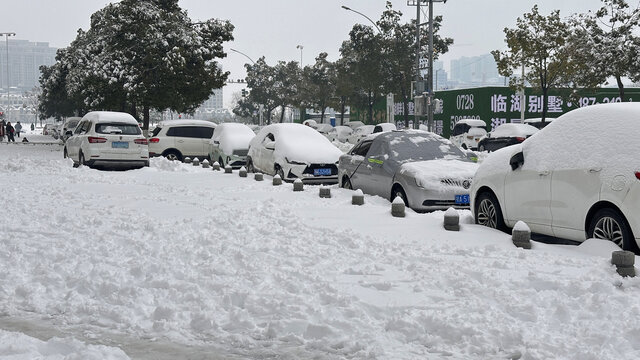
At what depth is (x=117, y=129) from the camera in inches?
778

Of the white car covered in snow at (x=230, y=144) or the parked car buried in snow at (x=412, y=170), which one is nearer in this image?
the parked car buried in snow at (x=412, y=170)

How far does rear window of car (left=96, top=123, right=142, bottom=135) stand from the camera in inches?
774

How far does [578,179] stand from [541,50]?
116 feet

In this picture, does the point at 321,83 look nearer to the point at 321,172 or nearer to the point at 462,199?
the point at 321,172

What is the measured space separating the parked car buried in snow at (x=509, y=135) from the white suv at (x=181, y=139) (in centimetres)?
1355

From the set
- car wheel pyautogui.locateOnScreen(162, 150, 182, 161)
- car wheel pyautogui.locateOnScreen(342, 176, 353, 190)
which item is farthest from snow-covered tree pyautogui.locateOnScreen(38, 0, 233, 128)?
car wheel pyautogui.locateOnScreen(342, 176, 353, 190)

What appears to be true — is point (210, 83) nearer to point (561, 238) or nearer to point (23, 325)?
point (561, 238)

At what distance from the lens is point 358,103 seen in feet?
210

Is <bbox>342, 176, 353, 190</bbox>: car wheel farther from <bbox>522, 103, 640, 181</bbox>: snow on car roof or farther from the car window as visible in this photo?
<bbox>522, 103, 640, 181</bbox>: snow on car roof

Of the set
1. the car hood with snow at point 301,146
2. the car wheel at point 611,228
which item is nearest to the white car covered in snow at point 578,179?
the car wheel at point 611,228

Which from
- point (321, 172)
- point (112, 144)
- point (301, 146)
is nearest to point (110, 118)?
point (112, 144)

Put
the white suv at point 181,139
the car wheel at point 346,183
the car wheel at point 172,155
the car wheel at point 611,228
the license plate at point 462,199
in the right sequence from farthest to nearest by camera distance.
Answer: the car wheel at point 172,155, the white suv at point 181,139, the car wheel at point 346,183, the license plate at point 462,199, the car wheel at point 611,228

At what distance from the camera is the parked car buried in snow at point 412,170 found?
1136 centimetres

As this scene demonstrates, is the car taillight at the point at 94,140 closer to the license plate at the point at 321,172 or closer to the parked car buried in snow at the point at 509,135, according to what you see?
the license plate at the point at 321,172
